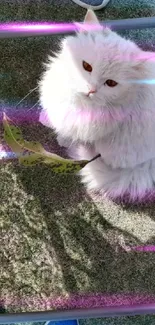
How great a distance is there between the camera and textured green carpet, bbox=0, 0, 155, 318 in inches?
53.3

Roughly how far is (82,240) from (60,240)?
0.06 metres

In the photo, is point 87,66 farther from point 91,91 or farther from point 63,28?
point 63,28

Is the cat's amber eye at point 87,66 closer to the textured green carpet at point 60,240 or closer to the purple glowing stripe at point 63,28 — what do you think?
the purple glowing stripe at point 63,28

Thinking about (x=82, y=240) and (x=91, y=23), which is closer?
(x=91, y=23)

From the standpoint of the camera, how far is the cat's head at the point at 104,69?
102 centimetres

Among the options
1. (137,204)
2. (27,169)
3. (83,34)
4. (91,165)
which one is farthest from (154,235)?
(83,34)

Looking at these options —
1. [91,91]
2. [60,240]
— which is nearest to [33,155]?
[91,91]

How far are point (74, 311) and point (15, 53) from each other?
0.73 m

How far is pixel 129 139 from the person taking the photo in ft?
3.75

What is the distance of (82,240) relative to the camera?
1.37 meters

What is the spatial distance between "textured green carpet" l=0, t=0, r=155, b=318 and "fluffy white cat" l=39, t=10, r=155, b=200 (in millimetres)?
132

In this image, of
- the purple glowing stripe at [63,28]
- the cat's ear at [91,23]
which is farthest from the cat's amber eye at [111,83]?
the purple glowing stripe at [63,28]

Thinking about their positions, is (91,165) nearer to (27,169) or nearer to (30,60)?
(27,169)

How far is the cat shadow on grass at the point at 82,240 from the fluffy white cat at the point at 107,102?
137mm
